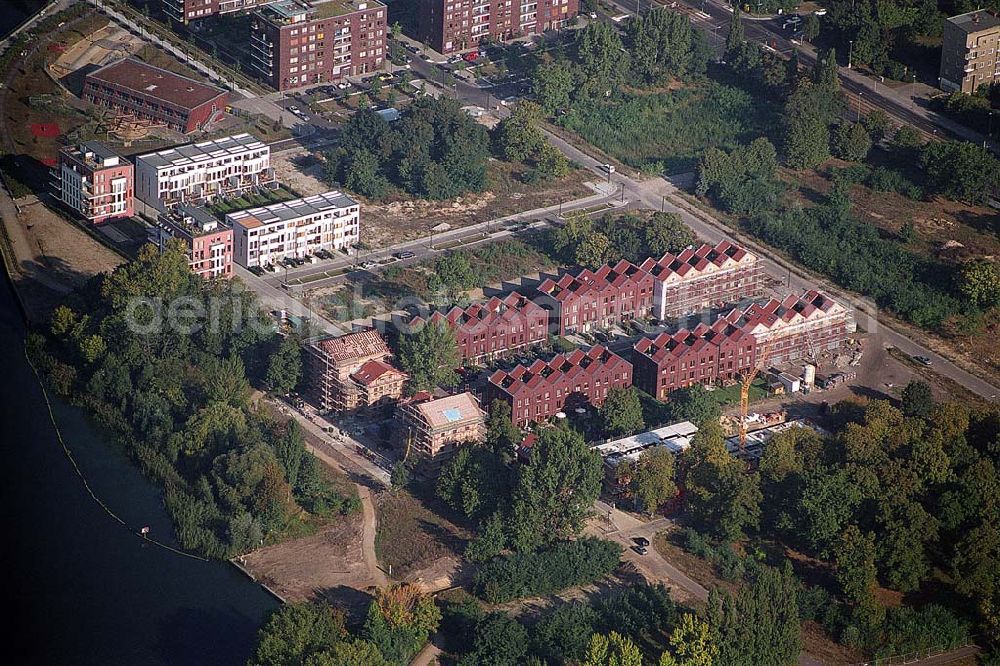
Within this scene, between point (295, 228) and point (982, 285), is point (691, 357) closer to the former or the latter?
point (982, 285)

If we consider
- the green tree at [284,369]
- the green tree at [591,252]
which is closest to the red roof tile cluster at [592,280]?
the green tree at [591,252]

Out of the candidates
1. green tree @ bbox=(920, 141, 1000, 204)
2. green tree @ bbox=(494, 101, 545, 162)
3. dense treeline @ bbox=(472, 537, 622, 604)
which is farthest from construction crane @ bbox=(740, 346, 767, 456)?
green tree @ bbox=(494, 101, 545, 162)

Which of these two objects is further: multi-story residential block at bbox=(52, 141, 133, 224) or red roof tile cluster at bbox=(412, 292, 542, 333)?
multi-story residential block at bbox=(52, 141, 133, 224)

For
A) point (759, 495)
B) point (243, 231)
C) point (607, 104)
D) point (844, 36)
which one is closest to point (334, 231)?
point (243, 231)

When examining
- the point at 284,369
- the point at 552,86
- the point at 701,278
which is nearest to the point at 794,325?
the point at 701,278

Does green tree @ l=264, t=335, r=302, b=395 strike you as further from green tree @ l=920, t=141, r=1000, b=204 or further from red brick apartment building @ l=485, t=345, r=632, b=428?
green tree @ l=920, t=141, r=1000, b=204

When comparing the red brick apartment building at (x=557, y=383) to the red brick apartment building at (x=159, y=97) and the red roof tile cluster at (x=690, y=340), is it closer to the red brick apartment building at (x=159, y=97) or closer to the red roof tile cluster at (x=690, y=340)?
the red roof tile cluster at (x=690, y=340)
